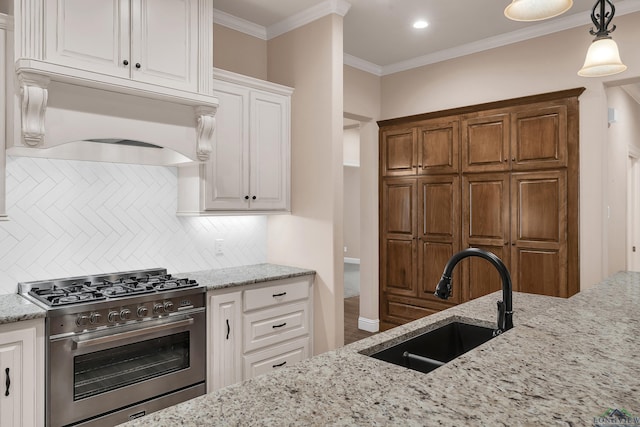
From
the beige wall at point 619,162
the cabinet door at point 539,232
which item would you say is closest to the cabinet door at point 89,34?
the cabinet door at point 539,232

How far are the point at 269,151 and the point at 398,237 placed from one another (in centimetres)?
196

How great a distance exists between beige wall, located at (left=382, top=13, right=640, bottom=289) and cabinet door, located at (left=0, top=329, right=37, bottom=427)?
3.79 meters

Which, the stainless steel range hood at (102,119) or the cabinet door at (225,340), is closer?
the stainless steel range hood at (102,119)

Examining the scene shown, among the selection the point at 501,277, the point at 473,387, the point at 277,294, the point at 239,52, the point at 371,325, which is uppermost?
the point at 239,52

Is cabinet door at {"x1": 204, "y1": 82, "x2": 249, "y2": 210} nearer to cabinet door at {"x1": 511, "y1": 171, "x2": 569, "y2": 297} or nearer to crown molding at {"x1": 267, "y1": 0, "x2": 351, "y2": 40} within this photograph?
crown molding at {"x1": 267, "y1": 0, "x2": 351, "y2": 40}

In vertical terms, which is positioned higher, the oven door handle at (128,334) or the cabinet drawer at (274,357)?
the oven door handle at (128,334)

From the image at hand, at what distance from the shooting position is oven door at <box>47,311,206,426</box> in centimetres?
215

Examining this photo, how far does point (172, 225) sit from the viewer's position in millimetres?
3201

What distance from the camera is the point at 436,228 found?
4410 mm

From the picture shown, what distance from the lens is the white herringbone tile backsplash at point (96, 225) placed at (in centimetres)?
252

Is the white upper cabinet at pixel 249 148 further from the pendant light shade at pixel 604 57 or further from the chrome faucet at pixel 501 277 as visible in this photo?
the pendant light shade at pixel 604 57

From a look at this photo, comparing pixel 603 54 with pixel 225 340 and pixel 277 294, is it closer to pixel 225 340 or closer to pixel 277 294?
pixel 277 294

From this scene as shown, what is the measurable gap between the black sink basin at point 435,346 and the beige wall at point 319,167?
61.6 inches

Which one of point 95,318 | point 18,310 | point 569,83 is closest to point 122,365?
point 95,318
